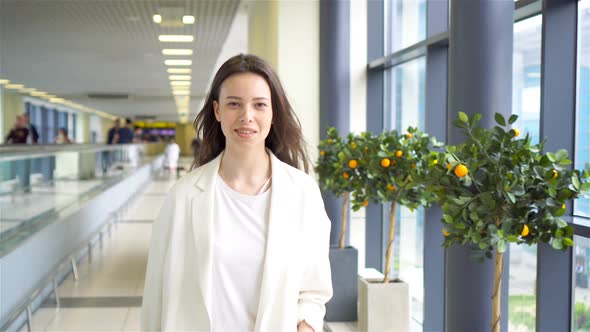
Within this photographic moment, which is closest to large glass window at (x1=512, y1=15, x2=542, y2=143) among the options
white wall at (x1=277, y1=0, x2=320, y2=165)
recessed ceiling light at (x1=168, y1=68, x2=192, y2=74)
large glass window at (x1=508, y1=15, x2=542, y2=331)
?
large glass window at (x1=508, y1=15, x2=542, y2=331)

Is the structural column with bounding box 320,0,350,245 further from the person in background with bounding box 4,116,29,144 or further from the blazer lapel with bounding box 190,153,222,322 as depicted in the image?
the person in background with bounding box 4,116,29,144

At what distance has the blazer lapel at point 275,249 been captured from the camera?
5.42ft

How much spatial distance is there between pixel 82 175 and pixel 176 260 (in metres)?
7.25

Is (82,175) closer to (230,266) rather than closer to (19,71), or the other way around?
(230,266)

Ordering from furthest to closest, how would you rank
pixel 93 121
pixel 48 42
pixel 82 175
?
pixel 93 121, pixel 48 42, pixel 82 175

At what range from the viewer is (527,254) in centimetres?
382

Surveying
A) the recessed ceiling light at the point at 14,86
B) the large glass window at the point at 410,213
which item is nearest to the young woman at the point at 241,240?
the large glass window at the point at 410,213

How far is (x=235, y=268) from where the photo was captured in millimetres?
1678

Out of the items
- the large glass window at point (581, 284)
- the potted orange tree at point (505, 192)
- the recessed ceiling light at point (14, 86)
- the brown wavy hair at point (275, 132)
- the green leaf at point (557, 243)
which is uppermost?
the recessed ceiling light at point (14, 86)

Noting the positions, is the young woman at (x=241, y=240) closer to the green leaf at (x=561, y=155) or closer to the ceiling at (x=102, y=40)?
the green leaf at (x=561, y=155)

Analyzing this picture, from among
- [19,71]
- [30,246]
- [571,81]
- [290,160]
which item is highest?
[19,71]

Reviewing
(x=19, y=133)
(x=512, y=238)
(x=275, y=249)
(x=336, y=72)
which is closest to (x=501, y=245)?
(x=512, y=238)

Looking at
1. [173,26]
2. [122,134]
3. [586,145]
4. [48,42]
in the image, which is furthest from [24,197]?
[122,134]

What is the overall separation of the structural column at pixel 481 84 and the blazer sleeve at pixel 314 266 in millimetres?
1304
